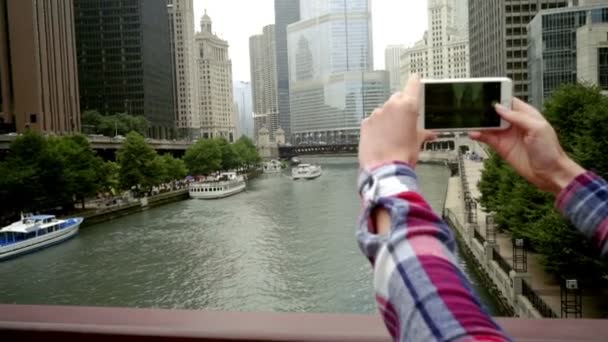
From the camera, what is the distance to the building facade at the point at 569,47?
31.6m

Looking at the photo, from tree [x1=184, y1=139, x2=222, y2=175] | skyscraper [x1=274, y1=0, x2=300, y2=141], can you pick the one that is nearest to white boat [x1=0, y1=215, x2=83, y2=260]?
tree [x1=184, y1=139, x2=222, y2=175]

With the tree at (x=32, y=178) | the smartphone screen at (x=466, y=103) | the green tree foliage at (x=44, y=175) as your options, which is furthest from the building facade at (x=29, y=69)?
the smartphone screen at (x=466, y=103)

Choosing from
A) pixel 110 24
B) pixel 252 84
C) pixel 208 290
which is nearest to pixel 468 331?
pixel 208 290

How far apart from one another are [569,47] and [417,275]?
123 feet

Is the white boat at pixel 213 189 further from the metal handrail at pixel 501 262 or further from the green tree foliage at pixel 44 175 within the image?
the metal handrail at pixel 501 262

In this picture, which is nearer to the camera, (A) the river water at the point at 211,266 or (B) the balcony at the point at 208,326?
(B) the balcony at the point at 208,326

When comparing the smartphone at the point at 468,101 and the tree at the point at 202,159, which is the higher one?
the smartphone at the point at 468,101

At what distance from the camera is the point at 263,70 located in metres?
144

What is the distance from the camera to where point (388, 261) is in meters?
0.56

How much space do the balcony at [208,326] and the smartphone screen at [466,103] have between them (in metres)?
0.34

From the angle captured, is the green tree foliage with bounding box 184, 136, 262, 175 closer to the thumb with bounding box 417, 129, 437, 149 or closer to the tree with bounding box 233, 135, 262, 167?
the tree with bounding box 233, 135, 262, 167

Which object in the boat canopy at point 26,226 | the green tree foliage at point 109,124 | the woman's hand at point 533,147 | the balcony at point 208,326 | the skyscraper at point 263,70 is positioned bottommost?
the boat canopy at point 26,226

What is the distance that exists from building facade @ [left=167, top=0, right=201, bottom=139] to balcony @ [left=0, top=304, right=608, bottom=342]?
274 feet

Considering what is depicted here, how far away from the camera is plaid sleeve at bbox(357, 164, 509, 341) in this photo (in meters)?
0.51
